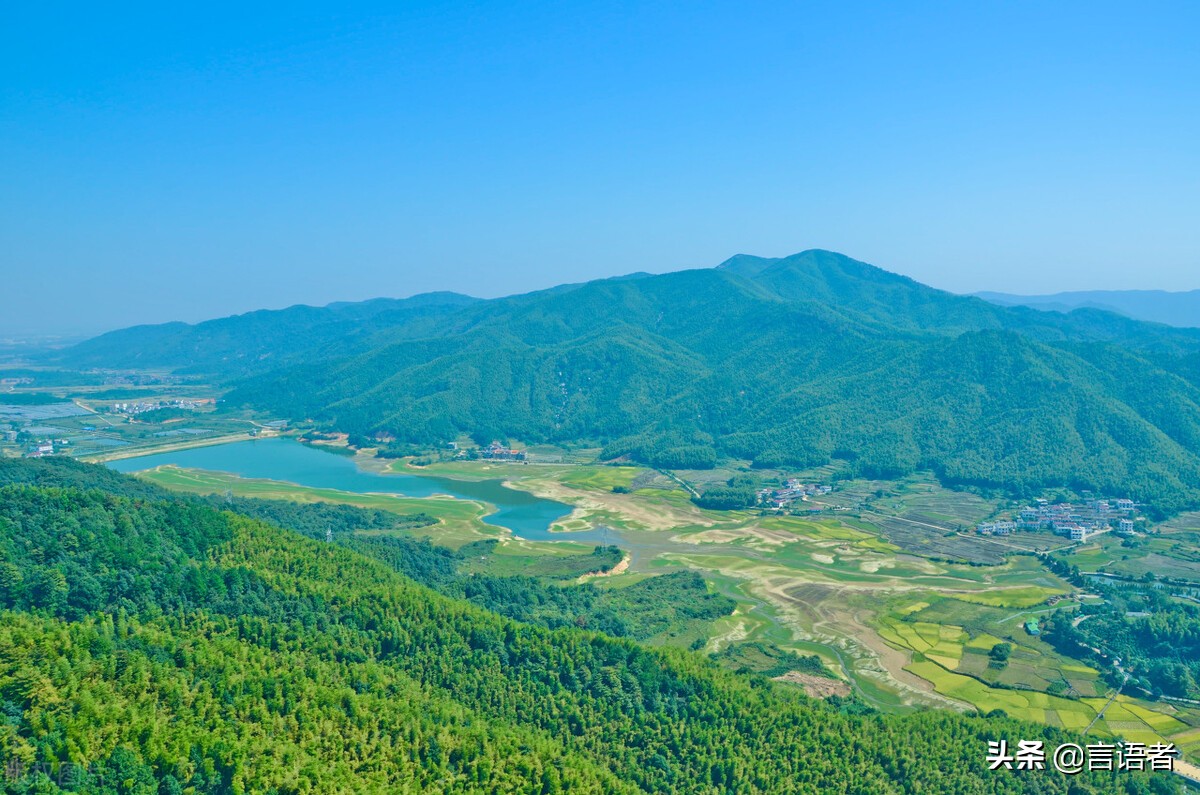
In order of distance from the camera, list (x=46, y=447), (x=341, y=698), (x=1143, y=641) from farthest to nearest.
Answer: (x=46, y=447)
(x=1143, y=641)
(x=341, y=698)

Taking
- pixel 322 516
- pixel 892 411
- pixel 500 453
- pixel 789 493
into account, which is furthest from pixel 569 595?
pixel 892 411

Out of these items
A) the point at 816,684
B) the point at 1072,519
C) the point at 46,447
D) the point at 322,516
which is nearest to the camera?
the point at 816,684

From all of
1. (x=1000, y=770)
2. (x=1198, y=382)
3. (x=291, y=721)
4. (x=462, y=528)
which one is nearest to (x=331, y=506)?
(x=462, y=528)

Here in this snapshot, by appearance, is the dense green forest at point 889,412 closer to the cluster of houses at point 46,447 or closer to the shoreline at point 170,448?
the shoreline at point 170,448

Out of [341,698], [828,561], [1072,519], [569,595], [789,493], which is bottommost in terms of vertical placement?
[1072,519]

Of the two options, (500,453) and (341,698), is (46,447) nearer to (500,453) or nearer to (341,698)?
(500,453)

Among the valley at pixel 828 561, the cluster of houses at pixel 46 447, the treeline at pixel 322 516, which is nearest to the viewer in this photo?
the valley at pixel 828 561

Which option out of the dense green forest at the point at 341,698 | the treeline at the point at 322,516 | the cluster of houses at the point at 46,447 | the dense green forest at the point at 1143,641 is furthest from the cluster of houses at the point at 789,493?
the cluster of houses at the point at 46,447
